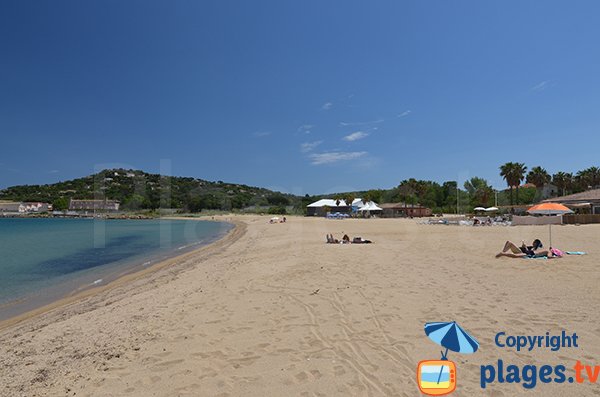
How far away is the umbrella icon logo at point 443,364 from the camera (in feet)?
10.5

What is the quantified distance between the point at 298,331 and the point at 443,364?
6.43 feet

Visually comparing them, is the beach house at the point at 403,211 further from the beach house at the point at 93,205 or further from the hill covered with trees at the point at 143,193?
the beach house at the point at 93,205

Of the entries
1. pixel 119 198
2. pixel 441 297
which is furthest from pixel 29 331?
pixel 119 198

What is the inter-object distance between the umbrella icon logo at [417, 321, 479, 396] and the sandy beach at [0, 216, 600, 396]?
0.33 ft

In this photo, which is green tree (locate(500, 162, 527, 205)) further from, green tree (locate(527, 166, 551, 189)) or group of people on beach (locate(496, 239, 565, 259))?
group of people on beach (locate(496, 239, 565, 259))

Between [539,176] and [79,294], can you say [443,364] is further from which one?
[539,176]

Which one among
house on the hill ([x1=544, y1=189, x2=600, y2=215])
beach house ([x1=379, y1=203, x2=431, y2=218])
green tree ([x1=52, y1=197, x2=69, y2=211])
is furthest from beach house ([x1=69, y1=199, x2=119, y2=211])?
house on the hill ([x1=544, y1=189, x2=600, y2=215])

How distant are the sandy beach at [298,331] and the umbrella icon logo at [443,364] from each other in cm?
10

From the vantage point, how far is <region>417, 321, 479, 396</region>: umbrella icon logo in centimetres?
321

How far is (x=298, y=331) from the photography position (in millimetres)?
4695

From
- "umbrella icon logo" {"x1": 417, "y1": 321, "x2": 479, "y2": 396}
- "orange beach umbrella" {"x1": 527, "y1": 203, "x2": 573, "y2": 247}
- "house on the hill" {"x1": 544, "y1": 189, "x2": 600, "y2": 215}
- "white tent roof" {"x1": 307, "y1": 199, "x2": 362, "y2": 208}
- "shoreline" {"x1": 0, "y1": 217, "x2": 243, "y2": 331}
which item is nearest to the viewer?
"umbrella icon logo" {"x1": 417, "y1": 321, "x2": 479, "y2": 396}

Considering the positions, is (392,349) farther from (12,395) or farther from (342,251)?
(342,251)

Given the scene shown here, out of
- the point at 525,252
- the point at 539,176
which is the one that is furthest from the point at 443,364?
the point at 539,176

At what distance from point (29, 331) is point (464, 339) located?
7.42 metres
